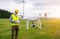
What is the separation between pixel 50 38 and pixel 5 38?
3012 mm

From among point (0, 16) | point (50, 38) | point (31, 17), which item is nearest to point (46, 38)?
point (50, 38)

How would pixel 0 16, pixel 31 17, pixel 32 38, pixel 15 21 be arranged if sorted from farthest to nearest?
pixel 0 16
pixel 31 17
pixel 32 38
pixel 15 21

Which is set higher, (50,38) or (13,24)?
(13,24)

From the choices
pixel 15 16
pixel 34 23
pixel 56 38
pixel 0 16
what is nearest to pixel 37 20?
pixel 34 23

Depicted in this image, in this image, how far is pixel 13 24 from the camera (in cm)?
1100

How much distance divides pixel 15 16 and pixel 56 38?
408cm

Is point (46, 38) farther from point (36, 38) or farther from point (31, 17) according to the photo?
point (31, 17)

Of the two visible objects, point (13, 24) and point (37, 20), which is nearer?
point (13, 24)

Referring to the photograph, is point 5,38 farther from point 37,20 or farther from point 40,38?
point 37,20

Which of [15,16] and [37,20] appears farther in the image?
[37,20]

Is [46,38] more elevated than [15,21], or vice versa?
[15,21]

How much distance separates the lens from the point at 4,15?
3866cm

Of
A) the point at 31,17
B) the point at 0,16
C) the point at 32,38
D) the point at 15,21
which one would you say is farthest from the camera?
the point at 0,16

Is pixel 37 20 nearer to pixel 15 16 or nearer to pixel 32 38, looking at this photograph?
pixel 32 38
